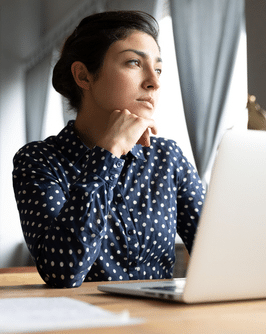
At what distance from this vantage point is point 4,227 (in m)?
4.32

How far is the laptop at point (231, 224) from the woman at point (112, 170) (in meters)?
0.43

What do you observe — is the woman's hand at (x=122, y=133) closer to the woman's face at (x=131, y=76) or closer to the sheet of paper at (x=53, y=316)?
the woman's face at (x=131, y=76)

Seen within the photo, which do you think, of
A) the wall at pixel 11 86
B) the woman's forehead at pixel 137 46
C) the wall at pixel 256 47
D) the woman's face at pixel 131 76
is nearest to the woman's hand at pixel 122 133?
the woman's face at pixel 131 76

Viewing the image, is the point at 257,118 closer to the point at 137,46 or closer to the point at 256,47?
the point at 137,46

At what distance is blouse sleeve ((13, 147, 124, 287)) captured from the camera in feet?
3.00

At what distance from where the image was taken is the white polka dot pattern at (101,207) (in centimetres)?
93

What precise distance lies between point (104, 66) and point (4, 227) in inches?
132

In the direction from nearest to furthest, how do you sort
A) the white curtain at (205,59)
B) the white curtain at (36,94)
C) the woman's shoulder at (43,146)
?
the woman's shoulder at (43,146) < the white curtain at (205,59) < the white curtain at (36,94)

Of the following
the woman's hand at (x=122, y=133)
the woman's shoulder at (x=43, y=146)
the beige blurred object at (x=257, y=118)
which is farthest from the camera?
the woman's shoulder at (x=43, y=146)

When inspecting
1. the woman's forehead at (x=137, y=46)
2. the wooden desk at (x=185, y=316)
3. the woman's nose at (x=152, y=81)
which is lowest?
the wooden desk at (x=185, y=316)

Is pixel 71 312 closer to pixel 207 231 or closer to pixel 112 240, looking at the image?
pixel 207 231

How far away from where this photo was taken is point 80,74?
1.40 m

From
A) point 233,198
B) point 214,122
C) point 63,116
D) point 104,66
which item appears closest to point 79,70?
point 104,66

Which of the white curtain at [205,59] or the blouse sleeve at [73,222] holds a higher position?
the white curtain at [205,59]
